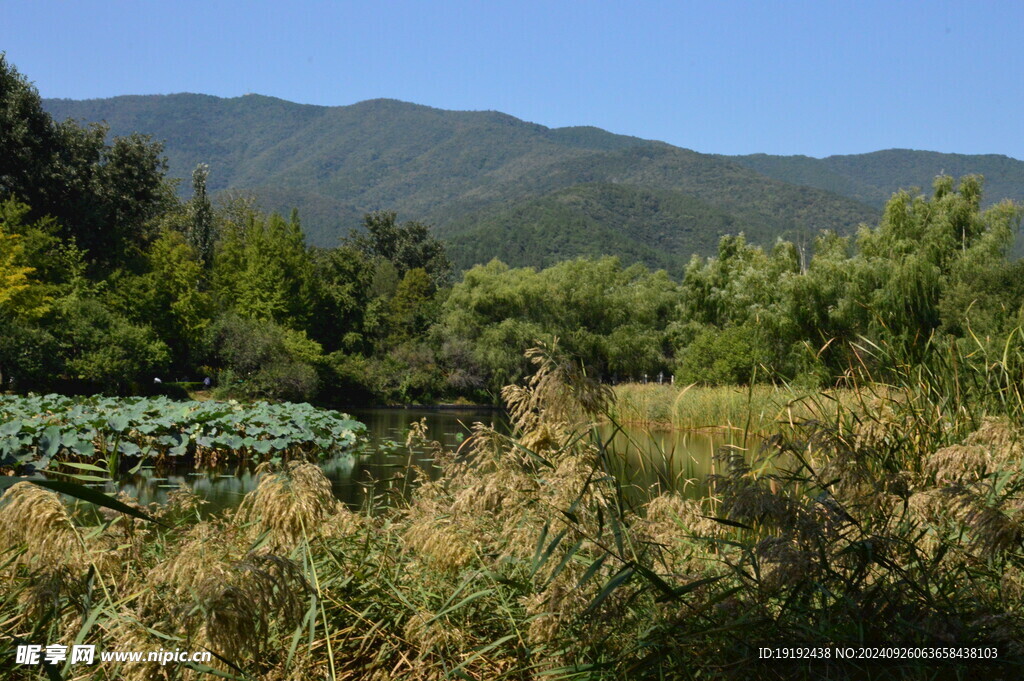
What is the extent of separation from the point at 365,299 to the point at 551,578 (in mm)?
33194

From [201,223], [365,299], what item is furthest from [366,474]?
[201,223]

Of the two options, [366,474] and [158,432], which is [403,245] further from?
[366,474]

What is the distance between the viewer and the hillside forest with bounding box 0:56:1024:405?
65.7ft

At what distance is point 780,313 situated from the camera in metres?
21.2

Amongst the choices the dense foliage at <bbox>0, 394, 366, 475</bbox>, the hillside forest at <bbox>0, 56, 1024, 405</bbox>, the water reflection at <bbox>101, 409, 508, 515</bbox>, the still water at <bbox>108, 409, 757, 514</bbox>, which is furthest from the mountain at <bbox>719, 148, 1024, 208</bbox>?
the dense foliage at <bbox>0, 394, 366, 475</bbox>

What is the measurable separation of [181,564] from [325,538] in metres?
0.78

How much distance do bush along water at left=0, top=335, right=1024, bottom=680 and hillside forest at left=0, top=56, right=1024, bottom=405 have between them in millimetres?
12948

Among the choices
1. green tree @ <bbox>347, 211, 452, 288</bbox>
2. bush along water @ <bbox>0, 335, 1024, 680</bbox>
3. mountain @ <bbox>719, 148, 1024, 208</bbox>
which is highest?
mountain @ <bbox>719, 148, 1024, 208</bbox>

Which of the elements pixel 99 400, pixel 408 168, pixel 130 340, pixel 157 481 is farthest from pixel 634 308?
pixel 408 168

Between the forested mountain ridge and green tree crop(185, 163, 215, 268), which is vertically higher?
the forested mountain ridge

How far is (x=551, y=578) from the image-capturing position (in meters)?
1.80

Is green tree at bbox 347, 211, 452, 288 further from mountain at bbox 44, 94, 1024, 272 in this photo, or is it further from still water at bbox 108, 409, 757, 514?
still water at bbox 108, 409, 757, 514

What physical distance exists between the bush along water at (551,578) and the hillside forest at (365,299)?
42.5 ft

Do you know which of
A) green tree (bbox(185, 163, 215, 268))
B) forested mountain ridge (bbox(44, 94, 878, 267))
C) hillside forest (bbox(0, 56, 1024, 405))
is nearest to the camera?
hillside forest (bbox(0, 56, 1024, 405))
